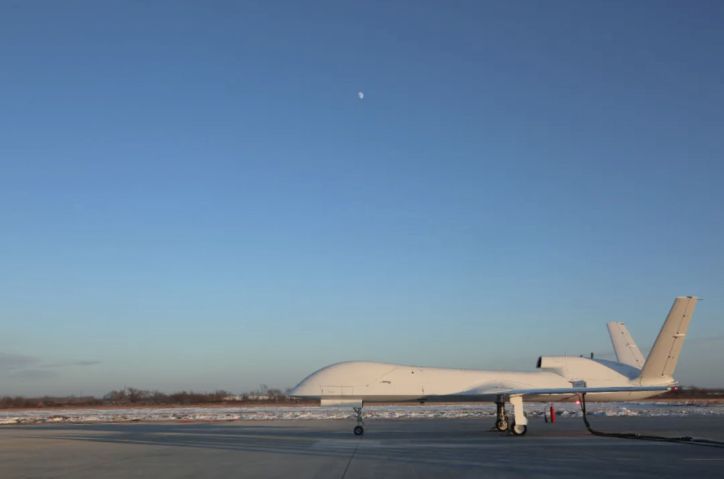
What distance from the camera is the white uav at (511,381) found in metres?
30.3

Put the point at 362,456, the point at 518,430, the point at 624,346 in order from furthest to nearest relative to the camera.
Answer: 1. the point at 624,346
2. the point at 518,430
3. the point at 362,456

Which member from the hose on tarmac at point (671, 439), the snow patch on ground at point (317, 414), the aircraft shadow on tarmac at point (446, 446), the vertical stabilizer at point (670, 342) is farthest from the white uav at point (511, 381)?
the snow patch on ground at point (317, 414)

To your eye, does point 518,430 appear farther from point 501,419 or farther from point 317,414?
point 317,414

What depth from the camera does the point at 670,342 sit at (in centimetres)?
3212

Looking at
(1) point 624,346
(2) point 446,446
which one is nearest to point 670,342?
(1) point 624,346

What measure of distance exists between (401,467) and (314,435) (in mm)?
14496

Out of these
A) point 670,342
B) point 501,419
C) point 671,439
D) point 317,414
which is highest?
point 670,342

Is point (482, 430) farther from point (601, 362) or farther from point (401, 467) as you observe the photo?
point (401, 467)

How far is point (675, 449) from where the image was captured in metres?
21.0

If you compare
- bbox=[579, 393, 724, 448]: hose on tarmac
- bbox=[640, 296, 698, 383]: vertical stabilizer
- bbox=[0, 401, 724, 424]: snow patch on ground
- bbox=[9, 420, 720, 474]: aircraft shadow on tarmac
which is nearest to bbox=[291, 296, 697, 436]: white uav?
bbox=[640, 296, 698, 383]: vertical stabilizer

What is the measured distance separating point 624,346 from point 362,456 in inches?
926

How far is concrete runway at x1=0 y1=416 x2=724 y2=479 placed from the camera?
15.9 m

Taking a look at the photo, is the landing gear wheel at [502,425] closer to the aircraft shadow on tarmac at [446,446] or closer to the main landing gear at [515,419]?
the main landing gear at [515,419]

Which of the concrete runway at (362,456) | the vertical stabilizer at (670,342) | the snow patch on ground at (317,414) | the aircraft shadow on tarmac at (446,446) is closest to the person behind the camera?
the concrete runway at (362,456)
